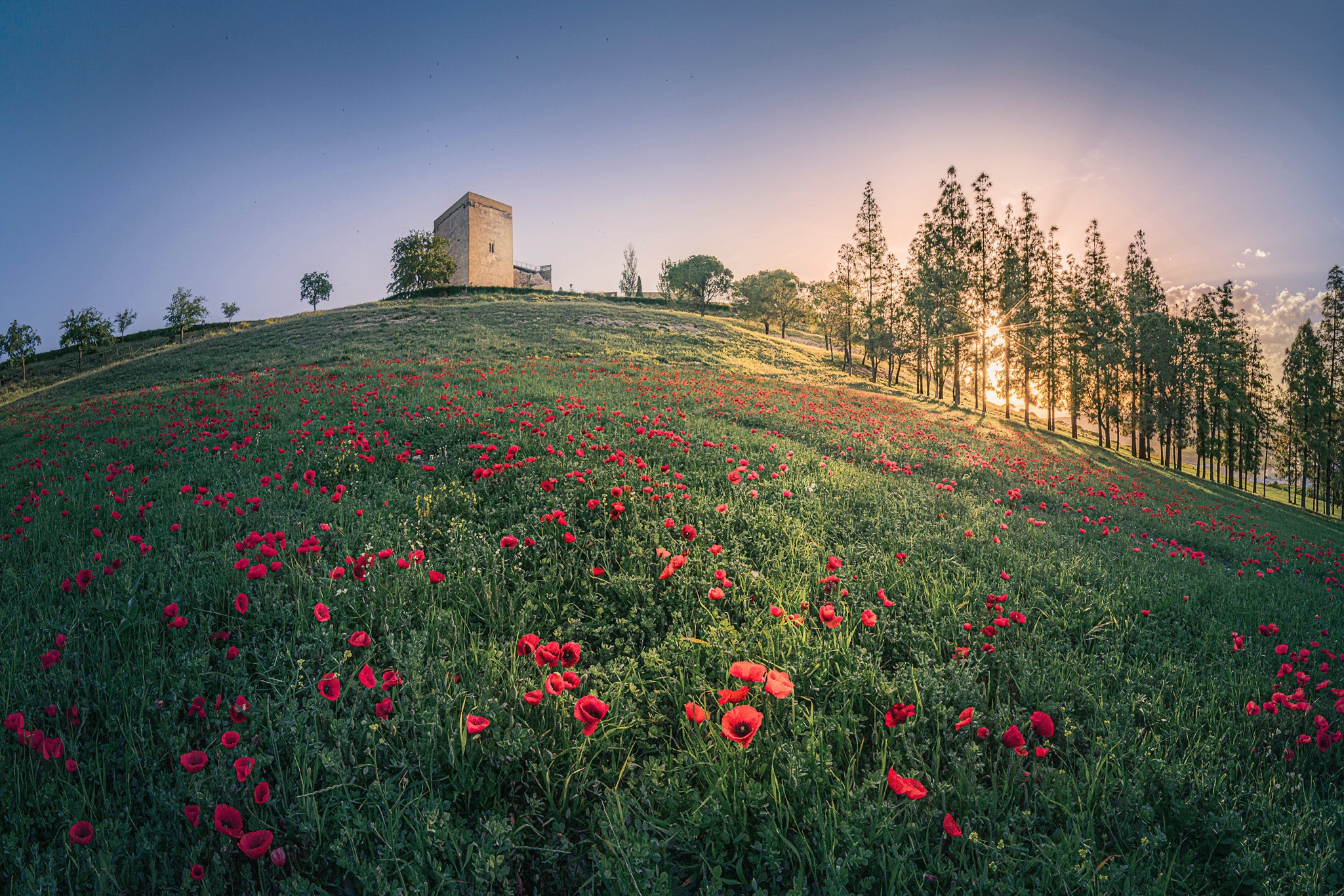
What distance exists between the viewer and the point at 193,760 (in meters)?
1.74

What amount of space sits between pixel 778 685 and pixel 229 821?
6.05 ft

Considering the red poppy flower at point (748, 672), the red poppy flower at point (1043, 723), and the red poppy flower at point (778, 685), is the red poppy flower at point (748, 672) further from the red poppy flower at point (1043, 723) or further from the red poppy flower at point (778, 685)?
the red poppy flower at point (1043, 723)

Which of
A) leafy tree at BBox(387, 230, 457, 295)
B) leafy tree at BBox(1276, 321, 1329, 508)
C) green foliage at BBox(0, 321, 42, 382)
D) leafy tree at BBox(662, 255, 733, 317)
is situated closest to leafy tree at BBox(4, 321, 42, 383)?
green foliage at BBox(0, 321, 42, 382)

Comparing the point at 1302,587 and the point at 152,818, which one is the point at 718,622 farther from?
the point at 1302,587

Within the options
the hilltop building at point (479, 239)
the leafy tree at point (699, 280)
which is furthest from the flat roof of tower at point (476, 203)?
the leafy tree at point (699, 280)

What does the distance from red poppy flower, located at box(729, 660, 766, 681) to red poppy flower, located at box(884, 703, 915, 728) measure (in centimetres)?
58

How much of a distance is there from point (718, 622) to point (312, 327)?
140 ft

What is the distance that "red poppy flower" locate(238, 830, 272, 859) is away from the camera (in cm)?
143

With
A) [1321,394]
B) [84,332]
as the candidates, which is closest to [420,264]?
[84,332]

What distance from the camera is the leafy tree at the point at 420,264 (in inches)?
2501

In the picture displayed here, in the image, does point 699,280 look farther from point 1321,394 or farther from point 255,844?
point 255,844

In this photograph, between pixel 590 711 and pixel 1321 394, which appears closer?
pixel 590 711

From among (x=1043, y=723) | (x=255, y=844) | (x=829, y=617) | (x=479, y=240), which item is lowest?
(x=1043, y=723)

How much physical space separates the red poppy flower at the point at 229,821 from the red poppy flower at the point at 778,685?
5.71 ft
